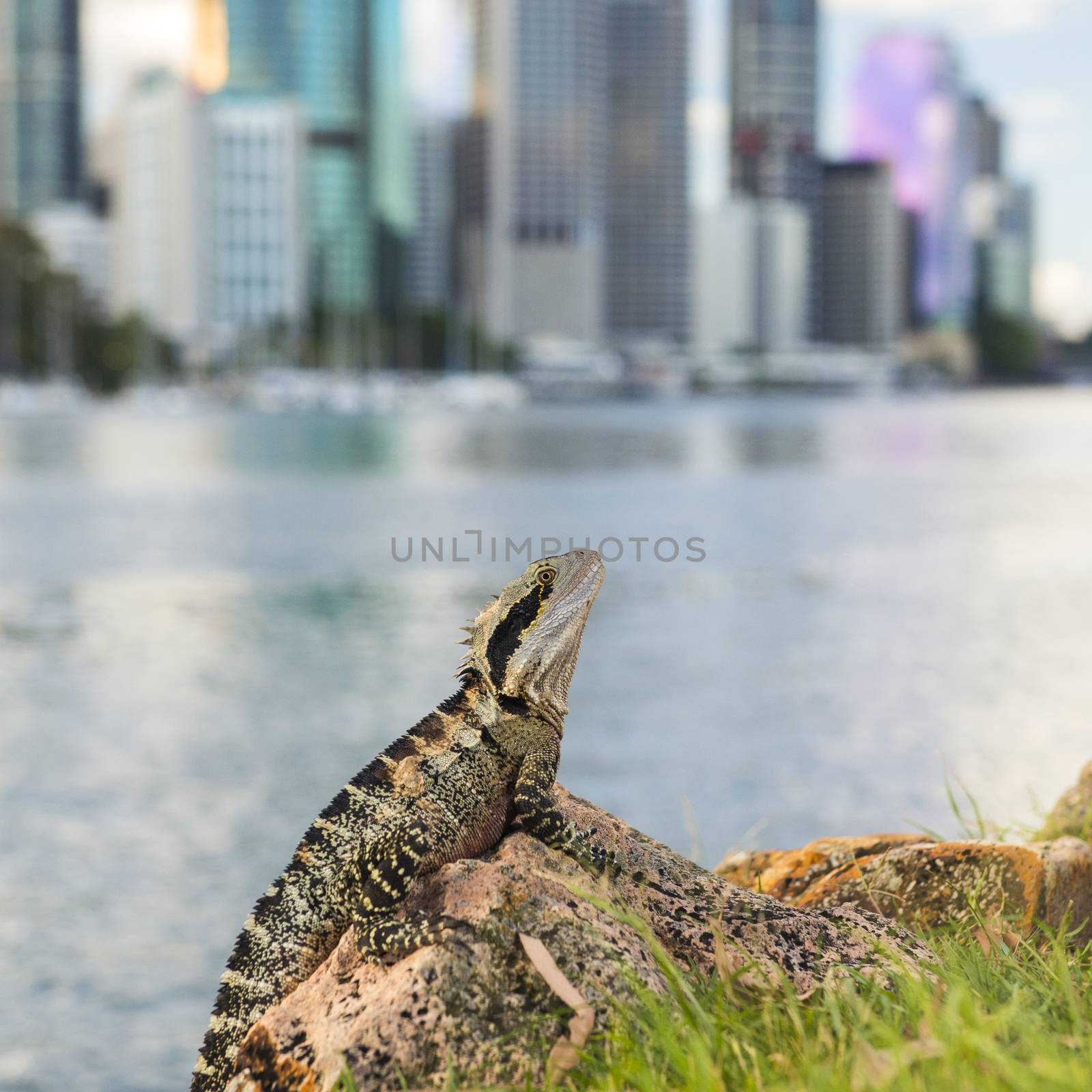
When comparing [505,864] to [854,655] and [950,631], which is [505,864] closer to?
[854,655]

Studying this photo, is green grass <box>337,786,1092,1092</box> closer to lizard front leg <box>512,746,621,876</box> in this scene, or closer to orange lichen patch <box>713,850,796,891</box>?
lizard front leg <box>512,746,621,876</box>

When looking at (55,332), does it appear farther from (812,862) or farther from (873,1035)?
(873,1035)

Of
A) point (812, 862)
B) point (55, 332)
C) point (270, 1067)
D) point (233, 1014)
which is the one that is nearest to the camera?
point (270, 1067)

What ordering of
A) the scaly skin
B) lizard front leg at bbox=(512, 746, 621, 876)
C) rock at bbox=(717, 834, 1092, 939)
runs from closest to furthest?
the scaly skin → lizard front leg at bbox=(512, 746, 621, 876) → rock at bbox=(717, 834, 1092, 939)

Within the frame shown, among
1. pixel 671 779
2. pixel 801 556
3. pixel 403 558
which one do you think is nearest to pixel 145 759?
pixel 671 779

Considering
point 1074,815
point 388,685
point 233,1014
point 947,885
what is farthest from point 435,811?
point 388,685

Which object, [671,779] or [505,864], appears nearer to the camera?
[505,864]

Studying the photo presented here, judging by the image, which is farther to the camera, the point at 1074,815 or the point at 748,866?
the point at 1074,815

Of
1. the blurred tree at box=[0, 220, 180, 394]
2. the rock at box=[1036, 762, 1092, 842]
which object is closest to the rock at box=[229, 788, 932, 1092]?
the rock at box=[1036, 762, 1092, 842]
